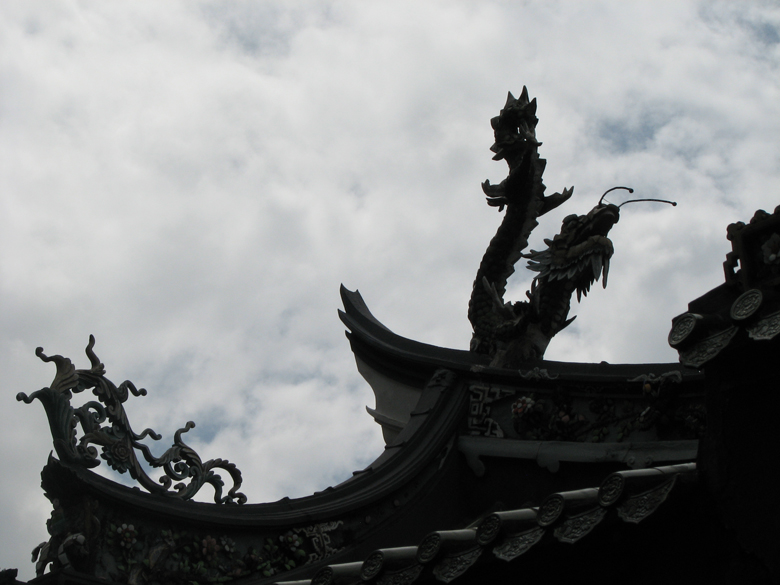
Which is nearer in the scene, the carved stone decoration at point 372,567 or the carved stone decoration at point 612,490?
the carved stone decoration at point 612,490

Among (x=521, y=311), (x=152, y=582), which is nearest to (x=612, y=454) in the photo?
(x=521, y=311)

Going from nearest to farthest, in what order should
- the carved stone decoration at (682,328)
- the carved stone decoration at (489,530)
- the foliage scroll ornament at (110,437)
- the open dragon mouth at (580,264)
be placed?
the carved stone decoration at (682,328), the carved stone decoration at (489,530), the foliage scroll ornament at (110,437), the open dragon mouth at (580,264)

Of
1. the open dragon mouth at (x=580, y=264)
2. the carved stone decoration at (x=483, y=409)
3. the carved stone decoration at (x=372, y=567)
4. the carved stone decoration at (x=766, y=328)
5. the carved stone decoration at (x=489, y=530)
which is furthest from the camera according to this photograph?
the open dragon mouth at (x=580, y=264)

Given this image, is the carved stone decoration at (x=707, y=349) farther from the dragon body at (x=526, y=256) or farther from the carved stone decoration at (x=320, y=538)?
the dragon body at (x=526, y=256)

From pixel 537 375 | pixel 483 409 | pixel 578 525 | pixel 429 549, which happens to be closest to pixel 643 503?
pixel 578 525

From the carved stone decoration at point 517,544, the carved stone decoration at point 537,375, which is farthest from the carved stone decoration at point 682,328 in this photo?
the carved stone decoration at point 537,375

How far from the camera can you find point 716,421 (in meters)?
4.93

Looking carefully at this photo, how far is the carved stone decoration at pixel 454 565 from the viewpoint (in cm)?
504

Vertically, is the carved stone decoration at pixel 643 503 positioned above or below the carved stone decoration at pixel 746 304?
below

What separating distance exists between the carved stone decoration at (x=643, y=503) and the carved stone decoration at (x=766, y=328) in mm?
811

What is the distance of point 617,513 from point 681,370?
136 inches

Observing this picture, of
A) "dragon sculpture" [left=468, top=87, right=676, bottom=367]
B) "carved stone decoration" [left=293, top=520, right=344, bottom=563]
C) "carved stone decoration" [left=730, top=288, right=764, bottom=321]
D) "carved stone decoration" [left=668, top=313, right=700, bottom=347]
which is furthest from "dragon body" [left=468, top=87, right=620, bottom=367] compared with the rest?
"carved stone decoration" [left=730, top=288, right=764, bottom=321]

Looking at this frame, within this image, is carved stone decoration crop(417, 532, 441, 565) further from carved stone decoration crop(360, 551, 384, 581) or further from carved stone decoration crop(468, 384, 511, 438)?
carved stone decoration crop(468, 384, 511, 438)

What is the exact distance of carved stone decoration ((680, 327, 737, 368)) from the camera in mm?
4711
